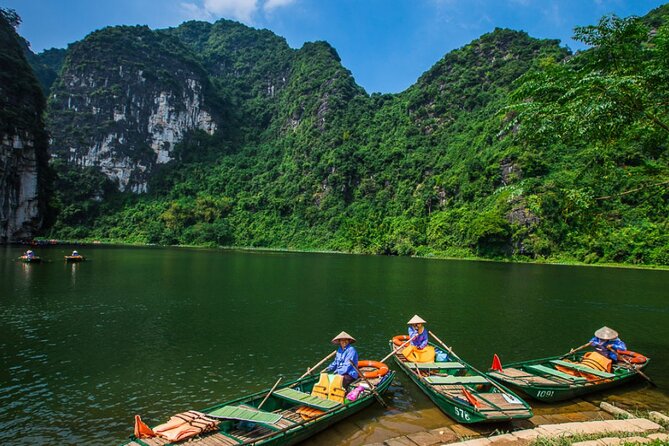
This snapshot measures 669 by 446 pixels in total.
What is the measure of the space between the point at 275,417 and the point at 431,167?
110 metres

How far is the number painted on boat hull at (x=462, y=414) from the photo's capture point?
9.95 m

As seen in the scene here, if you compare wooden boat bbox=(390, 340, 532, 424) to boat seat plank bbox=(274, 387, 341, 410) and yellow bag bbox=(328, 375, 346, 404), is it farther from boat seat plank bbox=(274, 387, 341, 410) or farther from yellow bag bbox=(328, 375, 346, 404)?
boat seat plank bbox=(274, 387, 341, 410)

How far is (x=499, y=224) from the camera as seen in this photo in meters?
74.7

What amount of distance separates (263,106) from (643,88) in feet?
649

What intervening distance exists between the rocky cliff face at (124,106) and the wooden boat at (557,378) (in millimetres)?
164133

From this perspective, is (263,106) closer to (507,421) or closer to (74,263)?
(74,263)

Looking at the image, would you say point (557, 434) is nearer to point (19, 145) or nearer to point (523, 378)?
point (523, 378)

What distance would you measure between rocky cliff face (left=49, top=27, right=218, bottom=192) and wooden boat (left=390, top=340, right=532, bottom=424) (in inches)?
6405

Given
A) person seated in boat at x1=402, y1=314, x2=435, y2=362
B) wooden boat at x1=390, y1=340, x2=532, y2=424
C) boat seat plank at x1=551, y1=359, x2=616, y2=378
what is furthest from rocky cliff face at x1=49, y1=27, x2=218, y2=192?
boat seat plank at x1=551, y1=359, x2=616, y2=378

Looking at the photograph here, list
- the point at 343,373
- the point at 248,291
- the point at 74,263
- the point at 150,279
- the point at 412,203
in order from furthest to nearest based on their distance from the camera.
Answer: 1. the point at 412,203
2. the point at 74,263
3. the point at 150,279
4. the point at 248,291
5. the point at 343,373

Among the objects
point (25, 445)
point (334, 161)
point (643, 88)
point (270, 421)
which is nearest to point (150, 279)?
point (25, 445)

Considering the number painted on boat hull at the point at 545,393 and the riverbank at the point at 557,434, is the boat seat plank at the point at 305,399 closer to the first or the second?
the riverbank at the point at 557,434

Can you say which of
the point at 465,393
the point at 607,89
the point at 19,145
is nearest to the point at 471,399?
the point at 465,393

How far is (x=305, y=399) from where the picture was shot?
10.3m
